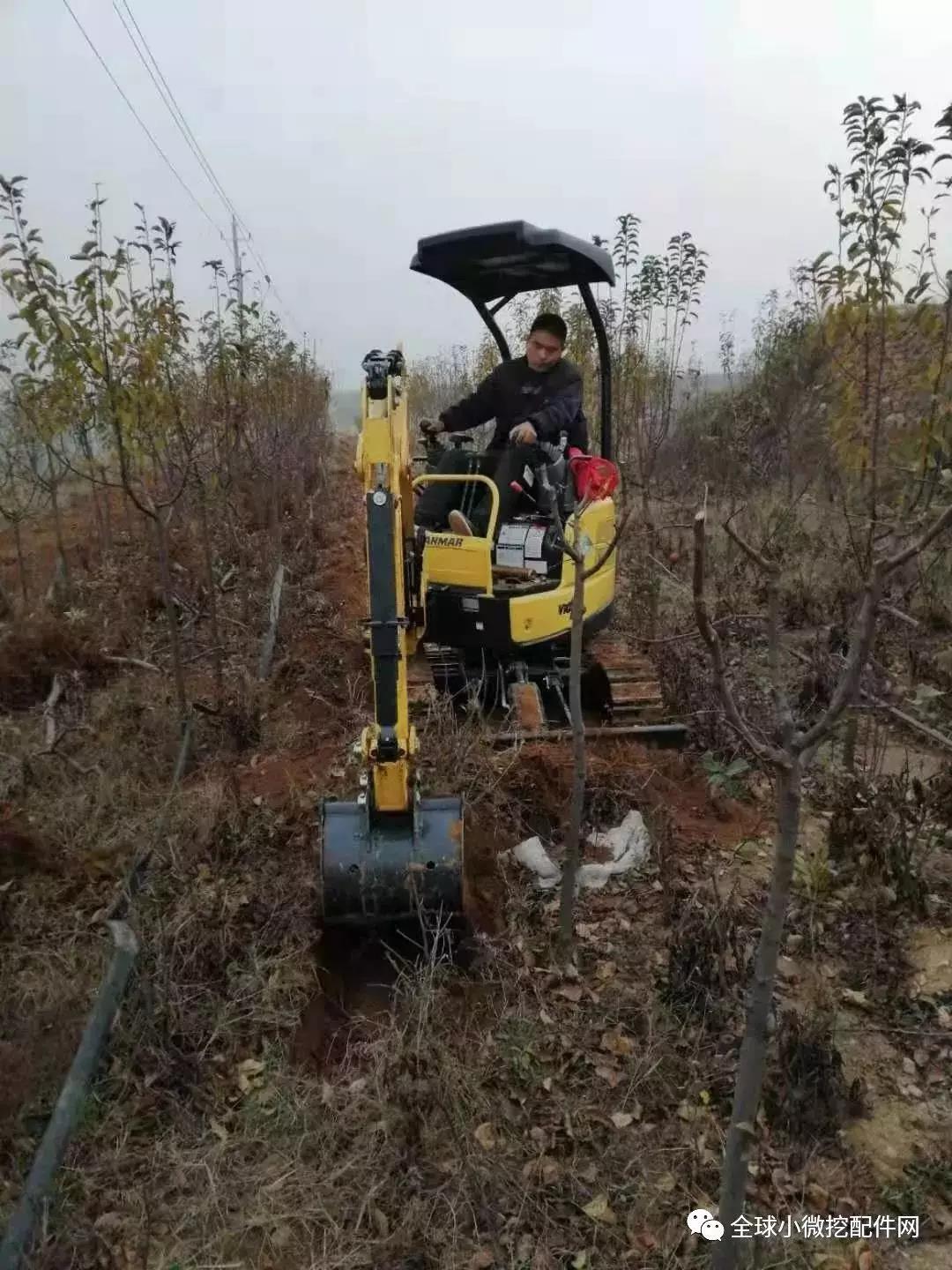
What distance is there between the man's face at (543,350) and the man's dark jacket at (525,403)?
0.19ft

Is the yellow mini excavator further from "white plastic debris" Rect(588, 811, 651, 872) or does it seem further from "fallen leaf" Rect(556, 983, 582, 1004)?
"white plastic debris" Rect(588, 811, 651, 872)

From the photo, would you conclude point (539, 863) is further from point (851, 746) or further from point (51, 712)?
point (51, 712)

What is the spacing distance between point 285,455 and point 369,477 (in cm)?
854

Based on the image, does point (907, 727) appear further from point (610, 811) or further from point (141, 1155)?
point (141, 1155)

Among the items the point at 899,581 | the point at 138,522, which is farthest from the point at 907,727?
the point at 138,522

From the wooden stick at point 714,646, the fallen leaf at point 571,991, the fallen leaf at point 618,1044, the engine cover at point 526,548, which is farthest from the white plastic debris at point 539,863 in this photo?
A: the wooden stick at point 714,646

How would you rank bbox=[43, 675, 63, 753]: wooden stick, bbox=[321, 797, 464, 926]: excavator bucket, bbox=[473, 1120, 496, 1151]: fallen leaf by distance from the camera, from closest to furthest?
bbox=[473, 1120, 496, 1151]: fallen leaf → bbox=[321, 797, 464, 926]: excavator bucket → bbox=[43, 675, 63, 753]: wooden stick

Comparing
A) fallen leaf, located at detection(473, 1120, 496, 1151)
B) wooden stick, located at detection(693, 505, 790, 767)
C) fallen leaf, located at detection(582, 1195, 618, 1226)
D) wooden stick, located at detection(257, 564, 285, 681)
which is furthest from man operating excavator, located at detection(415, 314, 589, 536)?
wooden stick, located at detection(693, 505, 790, 767)

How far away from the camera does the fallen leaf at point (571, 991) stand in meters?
3.41

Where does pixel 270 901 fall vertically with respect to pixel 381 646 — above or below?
below

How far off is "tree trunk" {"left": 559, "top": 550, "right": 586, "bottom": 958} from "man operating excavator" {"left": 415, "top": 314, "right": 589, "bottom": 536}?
2281 mm

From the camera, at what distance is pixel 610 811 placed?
179 inches

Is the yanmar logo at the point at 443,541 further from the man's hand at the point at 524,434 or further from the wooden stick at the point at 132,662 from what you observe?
the wooden stick at the point at 132,662

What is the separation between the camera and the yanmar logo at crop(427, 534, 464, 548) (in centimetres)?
521
